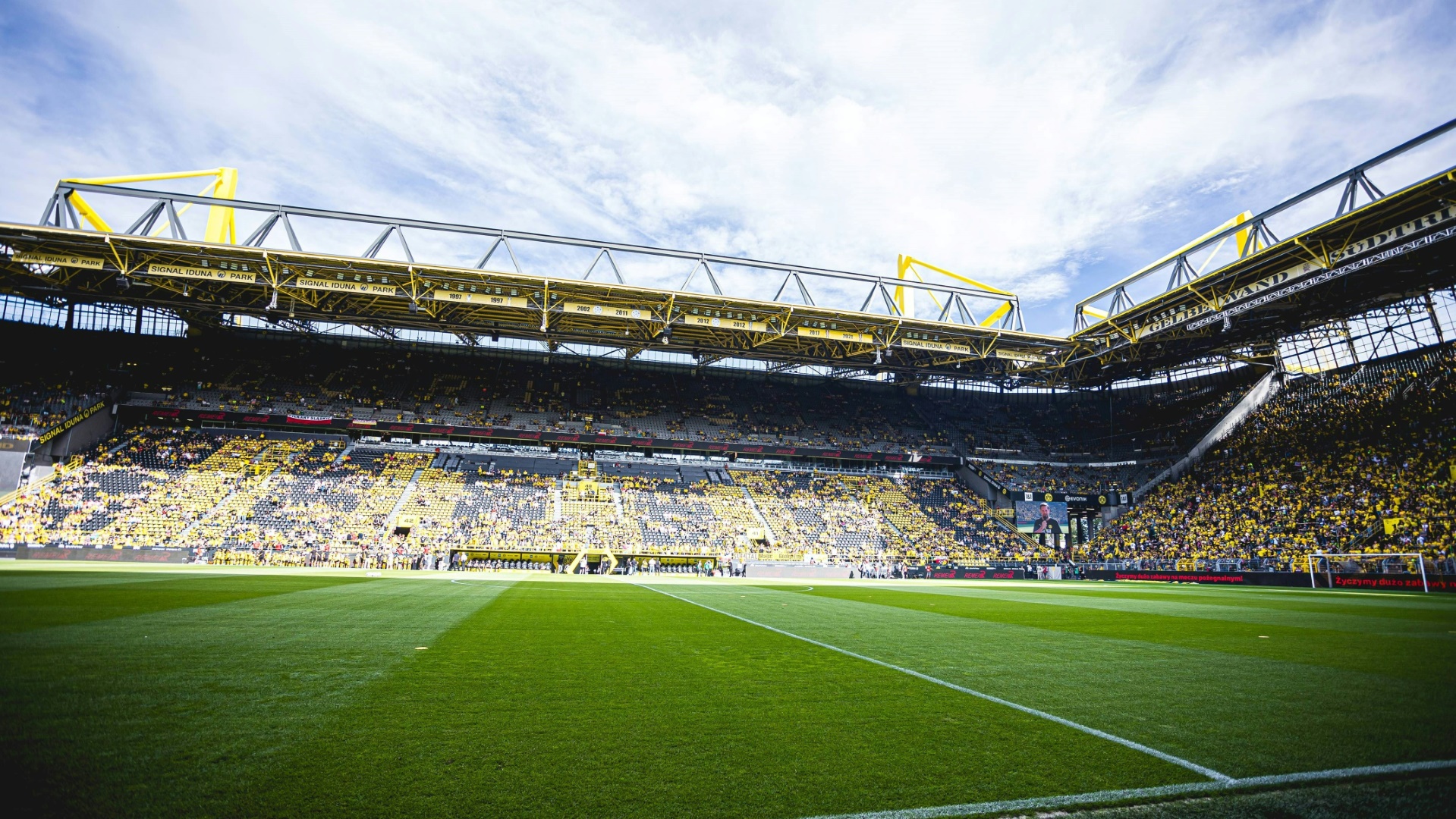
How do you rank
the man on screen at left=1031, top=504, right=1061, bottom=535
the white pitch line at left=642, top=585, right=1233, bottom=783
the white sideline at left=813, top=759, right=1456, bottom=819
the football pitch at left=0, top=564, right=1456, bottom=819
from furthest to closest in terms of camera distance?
the man on screen at left=1031, top=504, right=1061, bottom=535, the white pitch line at left=642, top=585, right=1233, bottom=783, the football pitch at left=0, top=564, right=1456, bottom=819, the white sideline at left=813, top=759, right=1456, bottom=819

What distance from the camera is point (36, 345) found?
38.7m

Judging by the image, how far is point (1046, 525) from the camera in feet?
144

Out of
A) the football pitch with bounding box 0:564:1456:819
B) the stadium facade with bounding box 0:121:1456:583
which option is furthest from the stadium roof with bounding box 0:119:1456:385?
the football pitch with bounding box 0:564:1456:819

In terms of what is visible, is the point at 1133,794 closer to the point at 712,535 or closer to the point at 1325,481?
the point at 712,535

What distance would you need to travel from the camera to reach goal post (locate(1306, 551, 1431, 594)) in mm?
23828

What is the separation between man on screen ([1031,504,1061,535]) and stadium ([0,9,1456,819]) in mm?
176

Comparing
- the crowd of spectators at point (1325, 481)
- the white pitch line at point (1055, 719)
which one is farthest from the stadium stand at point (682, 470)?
the white pitch line at point (1055, 719)

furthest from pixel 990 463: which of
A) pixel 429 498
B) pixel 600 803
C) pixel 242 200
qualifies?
pixel 600 803

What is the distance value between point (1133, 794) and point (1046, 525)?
148ft

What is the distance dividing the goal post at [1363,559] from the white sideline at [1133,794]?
27.6 m

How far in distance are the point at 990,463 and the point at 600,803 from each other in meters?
51.4

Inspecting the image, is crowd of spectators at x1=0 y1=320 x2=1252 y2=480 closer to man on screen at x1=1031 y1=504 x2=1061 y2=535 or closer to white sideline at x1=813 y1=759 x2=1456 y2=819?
man on screen at x1=1031 y1=504 x2=1061 y2=535

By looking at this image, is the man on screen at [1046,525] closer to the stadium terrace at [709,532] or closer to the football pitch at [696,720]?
the stadium terrace at [709,532]

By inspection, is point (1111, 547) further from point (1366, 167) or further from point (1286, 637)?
point (1286, 637)
